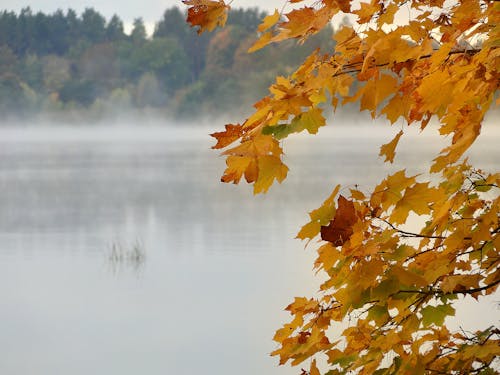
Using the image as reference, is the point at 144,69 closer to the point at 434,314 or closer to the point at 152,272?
the point at 152,272

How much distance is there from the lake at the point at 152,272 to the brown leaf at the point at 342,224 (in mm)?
5142

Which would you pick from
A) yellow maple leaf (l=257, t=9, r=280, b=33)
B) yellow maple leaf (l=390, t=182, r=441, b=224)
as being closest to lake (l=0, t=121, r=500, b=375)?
yellow maple leaf (l=390, t=182, r=441, b=224)

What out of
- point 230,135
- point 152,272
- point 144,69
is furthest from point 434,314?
point 144,69

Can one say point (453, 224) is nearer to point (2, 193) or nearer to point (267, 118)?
point (267, 118)

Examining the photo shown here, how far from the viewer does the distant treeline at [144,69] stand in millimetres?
62719

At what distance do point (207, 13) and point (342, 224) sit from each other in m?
0.48

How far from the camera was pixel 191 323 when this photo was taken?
9430 mm

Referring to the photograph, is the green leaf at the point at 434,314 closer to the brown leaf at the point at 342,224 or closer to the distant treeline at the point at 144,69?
the brown leaf at the point at 342,224

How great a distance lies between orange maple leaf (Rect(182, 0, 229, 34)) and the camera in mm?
1889

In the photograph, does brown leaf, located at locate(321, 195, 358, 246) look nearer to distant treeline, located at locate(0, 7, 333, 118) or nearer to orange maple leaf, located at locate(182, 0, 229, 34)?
orange maple leaf, located at locate(182, 0, 229, 34)

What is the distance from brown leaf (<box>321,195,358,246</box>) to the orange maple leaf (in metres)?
0.41

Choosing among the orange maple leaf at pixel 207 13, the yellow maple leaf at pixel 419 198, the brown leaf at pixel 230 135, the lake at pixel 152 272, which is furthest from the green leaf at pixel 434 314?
the lake at pixel 152 272

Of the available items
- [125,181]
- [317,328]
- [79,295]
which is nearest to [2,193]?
[125,181]

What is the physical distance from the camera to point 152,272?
41.0 feet
